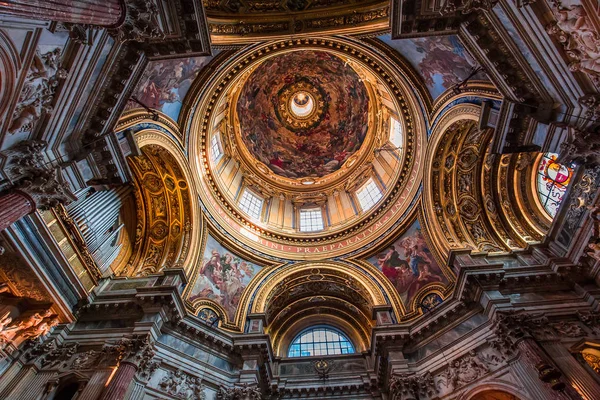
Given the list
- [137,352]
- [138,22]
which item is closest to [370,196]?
[137,352]

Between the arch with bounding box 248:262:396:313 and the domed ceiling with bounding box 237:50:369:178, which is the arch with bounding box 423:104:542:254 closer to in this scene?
the arch with bounding box 248:262:396:313

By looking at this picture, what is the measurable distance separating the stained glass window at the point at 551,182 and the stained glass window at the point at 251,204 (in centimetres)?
1572

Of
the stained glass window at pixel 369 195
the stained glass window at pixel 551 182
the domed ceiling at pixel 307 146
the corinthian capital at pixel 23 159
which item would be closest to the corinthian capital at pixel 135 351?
the corinthian capital at pixel 23 159

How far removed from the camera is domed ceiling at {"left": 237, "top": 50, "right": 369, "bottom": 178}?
25.3 m

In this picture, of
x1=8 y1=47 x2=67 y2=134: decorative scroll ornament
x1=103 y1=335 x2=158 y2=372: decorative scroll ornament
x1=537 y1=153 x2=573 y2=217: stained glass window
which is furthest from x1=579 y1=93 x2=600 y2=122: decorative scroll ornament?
x1=103 y1=335 x2=158 y2=372: decorative scroll ornament

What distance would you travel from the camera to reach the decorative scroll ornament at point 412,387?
37.9 ft

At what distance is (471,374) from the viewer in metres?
10.9

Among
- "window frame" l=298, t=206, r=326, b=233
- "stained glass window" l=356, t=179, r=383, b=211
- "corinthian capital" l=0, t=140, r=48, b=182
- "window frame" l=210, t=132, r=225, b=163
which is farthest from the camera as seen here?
"window frame" l=298, t=206, r=326, b=233

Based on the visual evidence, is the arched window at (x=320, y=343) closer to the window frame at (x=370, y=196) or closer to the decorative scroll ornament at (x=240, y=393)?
the decorative scroll ornament at (x=240, y=393)

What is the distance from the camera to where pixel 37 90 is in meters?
7.02

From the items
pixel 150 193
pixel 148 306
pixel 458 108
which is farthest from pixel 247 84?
pixel 148 306

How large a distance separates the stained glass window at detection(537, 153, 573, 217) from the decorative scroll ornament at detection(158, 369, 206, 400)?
15409 millimetres

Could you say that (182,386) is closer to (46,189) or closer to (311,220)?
(46,189)

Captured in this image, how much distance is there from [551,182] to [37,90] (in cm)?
1759
